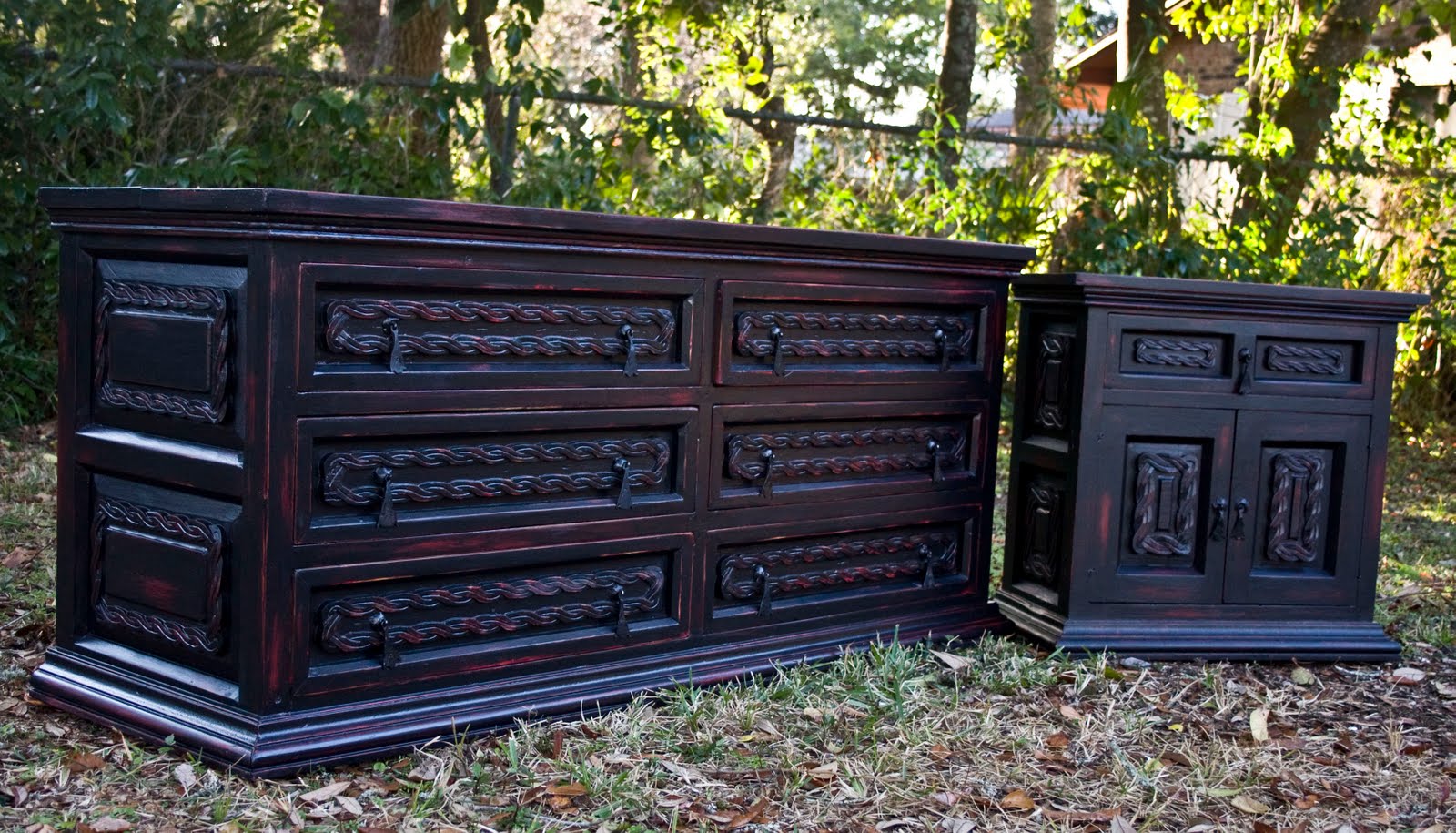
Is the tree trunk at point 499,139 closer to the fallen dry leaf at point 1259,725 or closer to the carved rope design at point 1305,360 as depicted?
the carved rope design at point 1305,360

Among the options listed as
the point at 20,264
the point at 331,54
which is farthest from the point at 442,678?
the point at 331,54

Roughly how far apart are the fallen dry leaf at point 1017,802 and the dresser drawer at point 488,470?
1077 millimetres

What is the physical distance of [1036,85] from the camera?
32.4 ft

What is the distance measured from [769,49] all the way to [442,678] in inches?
267

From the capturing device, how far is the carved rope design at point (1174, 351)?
402 centimetres

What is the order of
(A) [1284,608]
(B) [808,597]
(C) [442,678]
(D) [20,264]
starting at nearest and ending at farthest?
(C) [442,678], (B) [808,597], (A) [1284,608], (D) [20,264]

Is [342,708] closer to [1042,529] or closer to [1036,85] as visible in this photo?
→ [1042,529]

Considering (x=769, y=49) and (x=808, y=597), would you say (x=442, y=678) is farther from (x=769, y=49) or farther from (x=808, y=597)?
(x=769, y=49)

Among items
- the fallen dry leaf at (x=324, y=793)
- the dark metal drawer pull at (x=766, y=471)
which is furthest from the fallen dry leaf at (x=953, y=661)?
the fallen dry leaf at (x=324, y=793)

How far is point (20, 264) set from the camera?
6535mm

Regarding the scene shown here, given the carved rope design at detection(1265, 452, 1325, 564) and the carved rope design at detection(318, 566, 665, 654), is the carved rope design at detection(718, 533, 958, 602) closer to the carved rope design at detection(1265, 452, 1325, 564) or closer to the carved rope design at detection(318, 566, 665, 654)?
the carved rope design at detection(318, 566, 665, 654)

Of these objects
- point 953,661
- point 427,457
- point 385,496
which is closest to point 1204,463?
point 953,661

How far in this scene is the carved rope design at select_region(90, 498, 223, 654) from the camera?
9.35 feet

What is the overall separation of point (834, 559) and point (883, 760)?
2.78 feet
